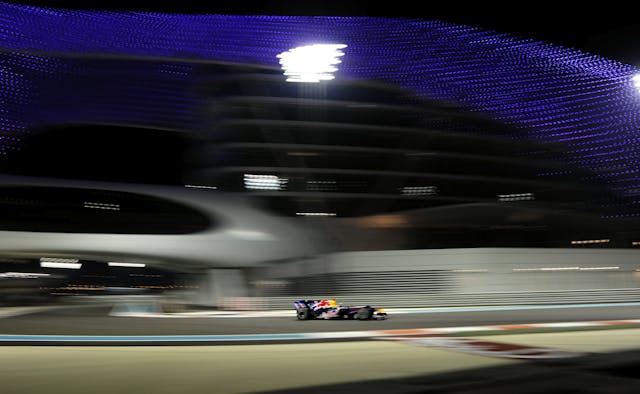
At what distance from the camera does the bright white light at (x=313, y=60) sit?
3161 cm

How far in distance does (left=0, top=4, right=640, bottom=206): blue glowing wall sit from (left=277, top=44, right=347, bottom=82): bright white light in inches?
30.5

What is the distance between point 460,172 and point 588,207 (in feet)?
35.4

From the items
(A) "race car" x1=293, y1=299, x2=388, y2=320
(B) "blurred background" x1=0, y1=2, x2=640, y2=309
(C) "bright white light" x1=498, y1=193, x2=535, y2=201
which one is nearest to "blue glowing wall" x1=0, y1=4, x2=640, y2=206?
(B) "blurred background" x1=0, y1=2, x2=640, y2=309

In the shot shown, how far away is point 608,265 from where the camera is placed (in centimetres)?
3075

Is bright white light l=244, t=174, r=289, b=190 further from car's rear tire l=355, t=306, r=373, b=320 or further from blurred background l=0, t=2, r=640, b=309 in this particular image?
car's rear tire l=355, t=306, r=373, b=320

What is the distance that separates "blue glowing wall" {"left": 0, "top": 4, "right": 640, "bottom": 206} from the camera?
32.7m

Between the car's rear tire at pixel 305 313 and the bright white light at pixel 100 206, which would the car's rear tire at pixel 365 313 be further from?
the bright white light at pixel 100 206

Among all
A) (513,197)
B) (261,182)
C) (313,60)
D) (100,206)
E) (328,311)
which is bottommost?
(328,311)

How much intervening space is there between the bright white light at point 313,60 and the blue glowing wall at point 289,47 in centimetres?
77

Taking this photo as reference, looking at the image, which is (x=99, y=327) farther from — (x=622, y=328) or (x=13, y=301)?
(x=13, y=301)

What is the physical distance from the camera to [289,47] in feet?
110

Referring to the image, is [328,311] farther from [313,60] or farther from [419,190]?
[419,190]

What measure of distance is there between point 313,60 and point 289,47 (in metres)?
2.31

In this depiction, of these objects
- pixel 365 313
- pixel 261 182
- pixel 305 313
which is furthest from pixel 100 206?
pixel 261 182
